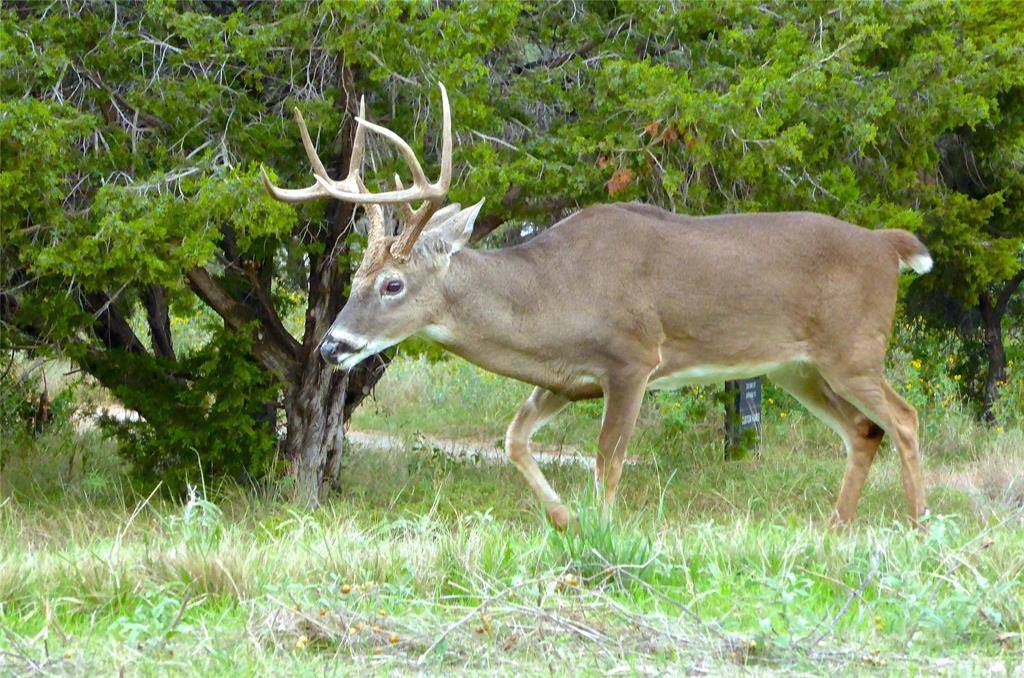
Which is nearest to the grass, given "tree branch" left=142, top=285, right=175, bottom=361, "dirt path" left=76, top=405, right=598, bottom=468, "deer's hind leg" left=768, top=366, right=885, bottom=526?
"deer's hind leg" left=768, top=366, right=885, bottom=526

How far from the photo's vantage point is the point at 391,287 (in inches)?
365

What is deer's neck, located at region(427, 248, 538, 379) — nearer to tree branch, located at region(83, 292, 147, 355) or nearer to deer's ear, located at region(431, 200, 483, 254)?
deer's ear, located at region(431, 200, 483, 254)

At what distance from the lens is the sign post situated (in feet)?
42.3

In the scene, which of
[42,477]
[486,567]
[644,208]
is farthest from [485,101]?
[486,567]

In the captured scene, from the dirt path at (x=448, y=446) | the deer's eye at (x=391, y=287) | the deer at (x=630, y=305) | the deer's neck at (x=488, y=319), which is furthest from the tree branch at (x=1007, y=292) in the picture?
the deer's eye at (x=391, y=287)

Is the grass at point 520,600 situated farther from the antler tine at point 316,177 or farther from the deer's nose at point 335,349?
the antler tine at point 316,177

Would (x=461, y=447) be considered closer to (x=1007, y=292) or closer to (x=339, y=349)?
(x=1007, y=292)

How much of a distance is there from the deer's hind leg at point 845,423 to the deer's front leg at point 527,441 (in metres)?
1.61

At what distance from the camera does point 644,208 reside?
392 inches

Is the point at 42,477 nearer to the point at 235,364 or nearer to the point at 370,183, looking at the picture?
the point at 235,364

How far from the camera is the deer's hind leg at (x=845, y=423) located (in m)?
10.1

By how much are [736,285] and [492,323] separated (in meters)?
1.60

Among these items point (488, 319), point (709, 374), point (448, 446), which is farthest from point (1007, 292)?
point (488, 319)

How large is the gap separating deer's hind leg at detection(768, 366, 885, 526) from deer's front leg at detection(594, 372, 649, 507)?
4.24 ft
